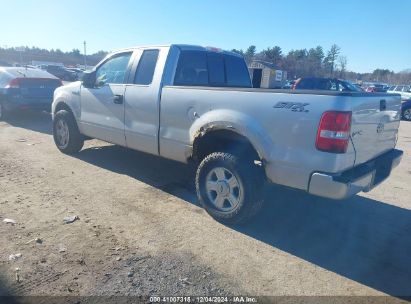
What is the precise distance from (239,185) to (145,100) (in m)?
1.92

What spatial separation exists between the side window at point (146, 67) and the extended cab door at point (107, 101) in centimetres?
27

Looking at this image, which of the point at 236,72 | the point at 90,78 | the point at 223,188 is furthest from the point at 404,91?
the point at 223,188

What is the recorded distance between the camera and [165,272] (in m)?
3.04

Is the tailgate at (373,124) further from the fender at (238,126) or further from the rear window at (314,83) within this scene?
the rear window at (314,83)

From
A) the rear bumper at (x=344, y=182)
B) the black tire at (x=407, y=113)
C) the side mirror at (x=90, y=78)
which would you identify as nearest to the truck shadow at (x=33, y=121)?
the side mirror at (x=90, y=78)

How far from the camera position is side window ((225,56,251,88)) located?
221 inches

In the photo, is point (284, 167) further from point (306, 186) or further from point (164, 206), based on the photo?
point (164, 206)

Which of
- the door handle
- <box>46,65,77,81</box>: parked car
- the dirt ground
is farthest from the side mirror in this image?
<box>46,65,77,81</box>: parked car

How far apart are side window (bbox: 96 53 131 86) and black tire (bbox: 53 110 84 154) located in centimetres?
107

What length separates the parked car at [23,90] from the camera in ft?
31.6

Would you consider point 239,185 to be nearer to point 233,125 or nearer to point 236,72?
point 233,125

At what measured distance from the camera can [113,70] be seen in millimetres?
5570

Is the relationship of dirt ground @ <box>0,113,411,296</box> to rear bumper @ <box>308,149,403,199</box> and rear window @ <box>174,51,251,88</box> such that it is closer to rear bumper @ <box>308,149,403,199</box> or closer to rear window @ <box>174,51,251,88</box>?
A: rear bumper @ <box>308,149,403,199</box>

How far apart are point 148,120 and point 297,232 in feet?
8.04
